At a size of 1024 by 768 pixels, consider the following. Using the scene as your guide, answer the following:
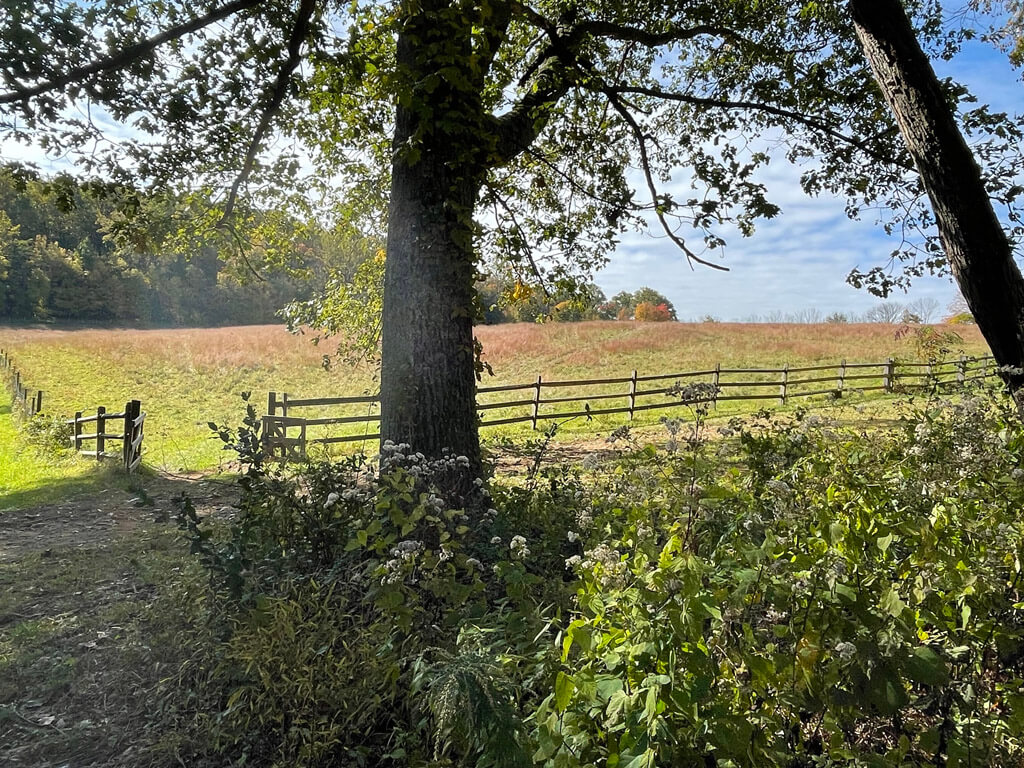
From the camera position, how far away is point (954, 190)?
11.5ft

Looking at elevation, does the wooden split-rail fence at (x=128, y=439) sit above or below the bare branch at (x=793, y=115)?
below

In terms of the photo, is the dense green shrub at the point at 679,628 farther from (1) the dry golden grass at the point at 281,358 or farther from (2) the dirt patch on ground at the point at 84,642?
(1) the dry golden grass at the point at 281,358

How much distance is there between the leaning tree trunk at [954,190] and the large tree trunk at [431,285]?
9.63 ft

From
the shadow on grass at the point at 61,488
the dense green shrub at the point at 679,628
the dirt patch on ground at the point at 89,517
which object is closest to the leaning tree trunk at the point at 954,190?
the dense green shrub at the point at 679,628

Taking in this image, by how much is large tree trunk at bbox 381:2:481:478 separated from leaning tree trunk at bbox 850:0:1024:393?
9.63ft

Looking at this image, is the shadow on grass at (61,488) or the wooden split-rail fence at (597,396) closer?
the wooden split-rail fence at (597,396)

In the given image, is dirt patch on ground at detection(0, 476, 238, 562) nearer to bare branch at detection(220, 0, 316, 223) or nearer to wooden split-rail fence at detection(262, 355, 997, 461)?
wooden split-rail fence at detection(262, 355, 997, 461)

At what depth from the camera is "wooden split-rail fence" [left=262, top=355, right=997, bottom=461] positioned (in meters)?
6.04

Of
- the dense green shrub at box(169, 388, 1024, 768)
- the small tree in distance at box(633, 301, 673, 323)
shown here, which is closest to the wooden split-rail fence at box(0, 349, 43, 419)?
the dense green shrub at box(169, 388, 1024, 768)

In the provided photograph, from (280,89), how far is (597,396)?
878 cm

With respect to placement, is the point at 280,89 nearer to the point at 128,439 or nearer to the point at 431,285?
the point at 431,285

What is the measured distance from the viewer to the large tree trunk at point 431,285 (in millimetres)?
4523

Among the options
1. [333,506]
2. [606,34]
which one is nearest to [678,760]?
[333,506]

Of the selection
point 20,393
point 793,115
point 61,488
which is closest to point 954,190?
point 793,115
